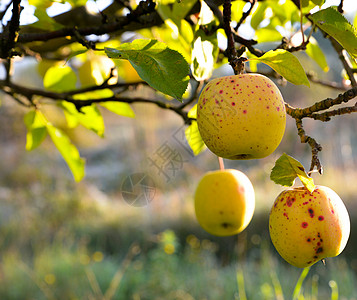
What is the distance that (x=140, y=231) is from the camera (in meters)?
3.85

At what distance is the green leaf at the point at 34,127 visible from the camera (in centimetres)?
73

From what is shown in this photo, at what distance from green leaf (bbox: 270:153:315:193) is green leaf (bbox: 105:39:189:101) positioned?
111mm

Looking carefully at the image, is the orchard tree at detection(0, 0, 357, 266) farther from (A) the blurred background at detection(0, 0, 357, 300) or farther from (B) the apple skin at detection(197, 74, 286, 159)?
(A) the blurred background at detection(0, 0, 357, 300)

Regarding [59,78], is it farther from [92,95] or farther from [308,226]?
[308,226]

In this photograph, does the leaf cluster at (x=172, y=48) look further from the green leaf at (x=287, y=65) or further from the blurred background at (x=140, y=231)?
the blurred background at (x=140, y=231)

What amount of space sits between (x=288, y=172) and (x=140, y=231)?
3564 mm

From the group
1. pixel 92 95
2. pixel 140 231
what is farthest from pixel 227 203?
pixel 140 231

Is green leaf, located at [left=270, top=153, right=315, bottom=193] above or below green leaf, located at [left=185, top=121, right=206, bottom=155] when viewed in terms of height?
above

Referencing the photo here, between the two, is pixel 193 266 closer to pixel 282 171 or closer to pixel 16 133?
pixel 282 171

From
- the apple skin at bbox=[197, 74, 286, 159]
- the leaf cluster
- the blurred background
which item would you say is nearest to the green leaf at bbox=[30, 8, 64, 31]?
the leaf cluster

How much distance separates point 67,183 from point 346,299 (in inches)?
148

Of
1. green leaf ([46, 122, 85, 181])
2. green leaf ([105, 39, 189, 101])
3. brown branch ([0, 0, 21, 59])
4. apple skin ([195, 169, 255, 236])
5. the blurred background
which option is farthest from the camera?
the blurred background

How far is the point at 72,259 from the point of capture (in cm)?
295

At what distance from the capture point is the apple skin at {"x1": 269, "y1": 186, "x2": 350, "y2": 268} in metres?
0.39
